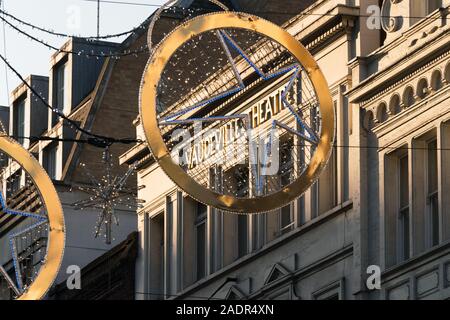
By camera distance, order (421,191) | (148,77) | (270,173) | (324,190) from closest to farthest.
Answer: (148,77)
(270,173)
(421,191)
(324,190)

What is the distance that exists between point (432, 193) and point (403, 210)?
3.40ft

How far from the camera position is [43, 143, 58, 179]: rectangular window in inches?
2638

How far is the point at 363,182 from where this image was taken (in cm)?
4597

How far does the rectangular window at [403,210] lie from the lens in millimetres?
44688

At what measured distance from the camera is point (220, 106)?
52.3 metres

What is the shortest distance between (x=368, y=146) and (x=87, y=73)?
21.5 m

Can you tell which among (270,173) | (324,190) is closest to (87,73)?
(324,190)

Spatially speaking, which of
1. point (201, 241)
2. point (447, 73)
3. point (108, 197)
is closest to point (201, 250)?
point (201, 241)

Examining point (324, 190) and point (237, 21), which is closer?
point (237, 21)

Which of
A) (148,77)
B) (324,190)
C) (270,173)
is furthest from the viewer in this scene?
(324,190)

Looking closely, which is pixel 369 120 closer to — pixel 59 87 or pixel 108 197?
pixel 108 197

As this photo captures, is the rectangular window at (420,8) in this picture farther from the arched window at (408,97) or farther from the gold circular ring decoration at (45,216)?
the gold circular ring decoration at (45,216)

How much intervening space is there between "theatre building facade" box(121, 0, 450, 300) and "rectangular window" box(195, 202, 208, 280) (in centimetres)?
112

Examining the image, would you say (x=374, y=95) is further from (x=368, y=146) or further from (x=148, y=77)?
(x=148, y=77)
